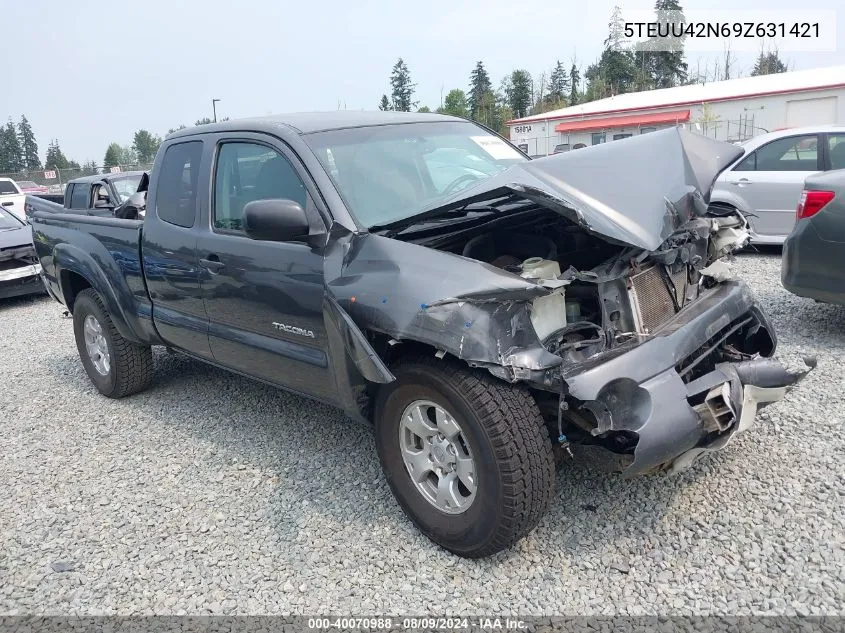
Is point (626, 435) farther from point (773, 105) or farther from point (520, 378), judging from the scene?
point (773, 105)

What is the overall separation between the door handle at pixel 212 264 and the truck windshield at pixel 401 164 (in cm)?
90

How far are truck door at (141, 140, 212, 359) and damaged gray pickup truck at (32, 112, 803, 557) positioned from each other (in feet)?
0.07

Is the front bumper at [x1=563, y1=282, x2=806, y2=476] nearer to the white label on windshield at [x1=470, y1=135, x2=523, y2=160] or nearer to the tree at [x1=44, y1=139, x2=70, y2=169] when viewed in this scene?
the white label on windshield at [x1=470, y1=135, x2=523, y2=160]


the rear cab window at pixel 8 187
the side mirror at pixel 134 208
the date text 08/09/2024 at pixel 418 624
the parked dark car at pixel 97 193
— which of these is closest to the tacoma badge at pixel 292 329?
the date text 08/09/2024 at pixel 418 624

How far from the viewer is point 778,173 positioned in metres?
8.38

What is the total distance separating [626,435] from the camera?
2.76 meters

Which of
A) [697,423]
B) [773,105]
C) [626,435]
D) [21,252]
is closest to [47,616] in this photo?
[626,435]

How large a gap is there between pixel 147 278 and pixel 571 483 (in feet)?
10.2

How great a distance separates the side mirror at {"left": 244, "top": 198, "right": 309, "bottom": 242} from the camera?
3197mm

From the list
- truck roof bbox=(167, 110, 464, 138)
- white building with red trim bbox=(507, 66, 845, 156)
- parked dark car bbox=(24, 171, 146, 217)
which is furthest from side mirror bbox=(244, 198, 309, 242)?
white building with red trim bbox=(507, 66, 845, 156)

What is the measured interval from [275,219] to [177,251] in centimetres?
139

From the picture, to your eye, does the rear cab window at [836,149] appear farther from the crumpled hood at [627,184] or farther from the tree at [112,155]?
the tree at [112,155]

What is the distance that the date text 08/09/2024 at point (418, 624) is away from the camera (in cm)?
260

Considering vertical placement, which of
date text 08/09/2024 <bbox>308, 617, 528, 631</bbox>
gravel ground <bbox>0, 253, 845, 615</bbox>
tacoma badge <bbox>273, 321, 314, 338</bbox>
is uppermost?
tacoma badge <bbox>273, 321, 314, 338</bbox>
